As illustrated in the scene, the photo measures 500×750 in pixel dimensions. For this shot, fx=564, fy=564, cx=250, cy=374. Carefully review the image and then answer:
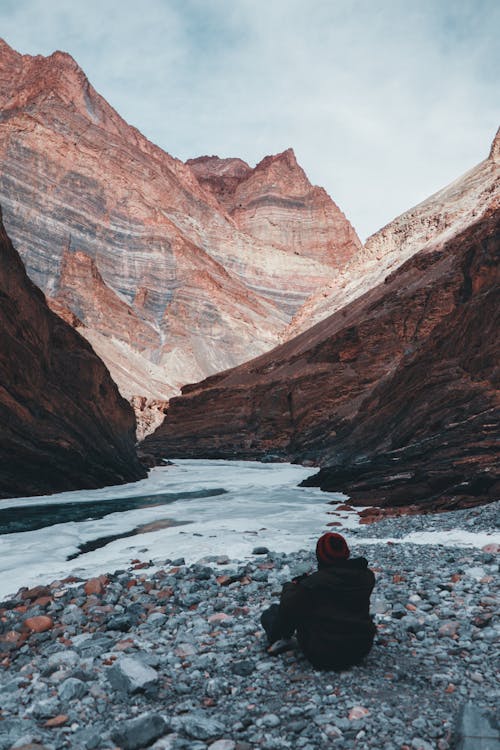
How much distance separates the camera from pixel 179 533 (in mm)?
13531

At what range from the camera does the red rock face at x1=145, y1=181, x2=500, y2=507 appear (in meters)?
19.6

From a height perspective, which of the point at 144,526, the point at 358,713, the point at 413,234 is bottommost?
the point at 144,526

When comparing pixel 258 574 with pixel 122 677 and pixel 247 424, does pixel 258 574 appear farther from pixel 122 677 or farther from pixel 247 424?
pixel 247 424

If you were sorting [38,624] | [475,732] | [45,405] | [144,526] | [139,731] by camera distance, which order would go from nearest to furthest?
[475,732], [139,731], [38,624], [144,526], [45,405]

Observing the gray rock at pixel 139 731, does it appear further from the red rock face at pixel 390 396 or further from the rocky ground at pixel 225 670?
the red rock face at pixel 390 396

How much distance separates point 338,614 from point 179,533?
9.03 m

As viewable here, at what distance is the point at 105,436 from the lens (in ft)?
101

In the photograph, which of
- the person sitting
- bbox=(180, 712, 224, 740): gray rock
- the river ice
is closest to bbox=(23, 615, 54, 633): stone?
the river ice

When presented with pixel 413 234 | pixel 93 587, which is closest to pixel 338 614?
pixel 93 587

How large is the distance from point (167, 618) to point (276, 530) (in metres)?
7.20

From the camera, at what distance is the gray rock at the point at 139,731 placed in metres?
4.05

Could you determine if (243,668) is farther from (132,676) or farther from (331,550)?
(331,550)

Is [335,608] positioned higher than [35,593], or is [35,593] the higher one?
[335,608]

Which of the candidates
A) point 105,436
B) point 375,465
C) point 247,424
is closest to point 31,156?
point 247,424
